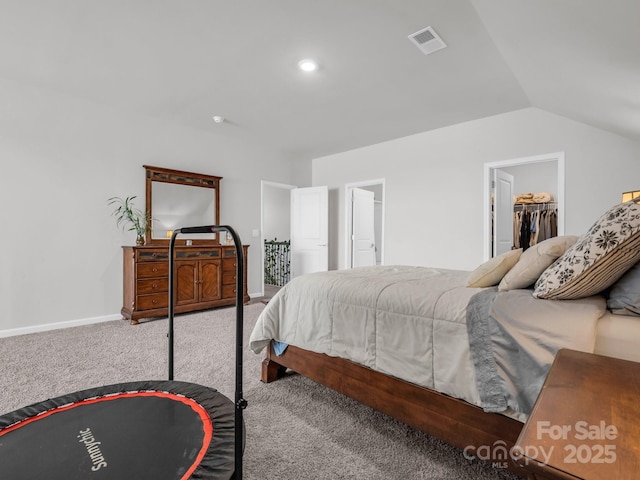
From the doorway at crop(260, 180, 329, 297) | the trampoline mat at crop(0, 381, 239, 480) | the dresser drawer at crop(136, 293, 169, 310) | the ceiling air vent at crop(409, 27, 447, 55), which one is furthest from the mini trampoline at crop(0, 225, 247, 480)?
the doorway at crop(260, 180, 329, 297)

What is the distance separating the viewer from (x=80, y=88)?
3549mm

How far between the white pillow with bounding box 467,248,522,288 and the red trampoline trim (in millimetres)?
1469

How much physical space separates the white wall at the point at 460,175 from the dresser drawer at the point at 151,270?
299 cm

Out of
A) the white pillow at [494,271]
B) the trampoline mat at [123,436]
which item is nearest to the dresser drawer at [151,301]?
the trampoline mat at [123,436]

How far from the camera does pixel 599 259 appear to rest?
1.22 meters

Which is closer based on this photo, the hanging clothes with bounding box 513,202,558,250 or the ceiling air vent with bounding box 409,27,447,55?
the ceiling air vent with bounding box 409,27,447,55

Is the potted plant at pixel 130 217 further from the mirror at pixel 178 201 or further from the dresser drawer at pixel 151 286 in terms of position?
the dresser drawer at pixel 151 286

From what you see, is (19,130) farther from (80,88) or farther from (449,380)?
(449,380)

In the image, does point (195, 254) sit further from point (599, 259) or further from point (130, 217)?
point (599, 259)

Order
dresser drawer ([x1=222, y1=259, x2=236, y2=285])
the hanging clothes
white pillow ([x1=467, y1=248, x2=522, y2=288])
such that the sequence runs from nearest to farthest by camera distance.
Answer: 1. white pillow ([x1=467, y1=248, x2=522, y2=288])
2. dresser drawer ([x1=222, y1=259, x2=236, y2=285])
3. the hanging clothes

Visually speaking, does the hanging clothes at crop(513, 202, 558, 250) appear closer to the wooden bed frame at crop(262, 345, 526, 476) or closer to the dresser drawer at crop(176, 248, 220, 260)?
the wooden bed frame at crop(262, 345, 526, 476)

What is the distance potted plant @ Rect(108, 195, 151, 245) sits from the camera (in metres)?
4.11

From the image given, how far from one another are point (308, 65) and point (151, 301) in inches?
125

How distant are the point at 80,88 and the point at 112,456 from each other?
3.97 m
